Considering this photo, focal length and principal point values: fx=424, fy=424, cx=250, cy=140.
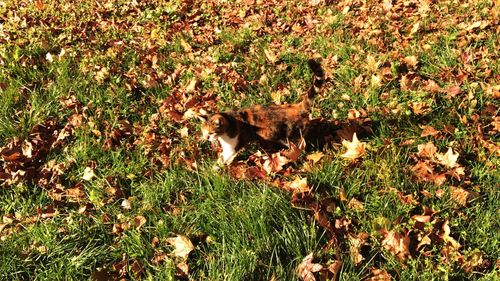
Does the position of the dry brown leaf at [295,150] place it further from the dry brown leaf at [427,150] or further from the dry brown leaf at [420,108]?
the dry brown leaf at [420,108]

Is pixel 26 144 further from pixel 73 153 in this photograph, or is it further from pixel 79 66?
pixel 79 66

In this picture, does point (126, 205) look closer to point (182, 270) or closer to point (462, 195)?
point (182, 270)

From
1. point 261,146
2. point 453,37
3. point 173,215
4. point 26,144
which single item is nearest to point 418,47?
point 453,37

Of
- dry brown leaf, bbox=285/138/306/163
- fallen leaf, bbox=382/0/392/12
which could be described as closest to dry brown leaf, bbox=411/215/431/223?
dry brown leaf, bbox=285/138/306/163

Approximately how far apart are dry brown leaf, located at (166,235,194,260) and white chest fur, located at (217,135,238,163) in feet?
2.92

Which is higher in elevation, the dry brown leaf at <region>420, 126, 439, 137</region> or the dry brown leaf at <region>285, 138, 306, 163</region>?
the dry brown leaf at <region>420, 126, 439, 137</region>

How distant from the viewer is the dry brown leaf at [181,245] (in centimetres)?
271

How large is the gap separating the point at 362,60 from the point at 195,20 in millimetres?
2715

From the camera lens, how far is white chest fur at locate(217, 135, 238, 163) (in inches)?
132

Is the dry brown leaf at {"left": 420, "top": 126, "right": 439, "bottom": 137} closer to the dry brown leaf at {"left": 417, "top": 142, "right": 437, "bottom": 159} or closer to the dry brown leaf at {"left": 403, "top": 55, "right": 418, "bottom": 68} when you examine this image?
the dry brown leaf at {"left": 417, "top": 142, "right": 437, "bottom": 159}

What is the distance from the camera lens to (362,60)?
15.3ft

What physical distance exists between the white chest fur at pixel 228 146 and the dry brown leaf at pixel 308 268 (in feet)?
3.82

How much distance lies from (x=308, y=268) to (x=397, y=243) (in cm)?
58

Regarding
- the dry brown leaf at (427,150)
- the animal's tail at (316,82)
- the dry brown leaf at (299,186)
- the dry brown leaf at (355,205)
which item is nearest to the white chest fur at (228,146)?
the dry brown leaf at (299,186)
